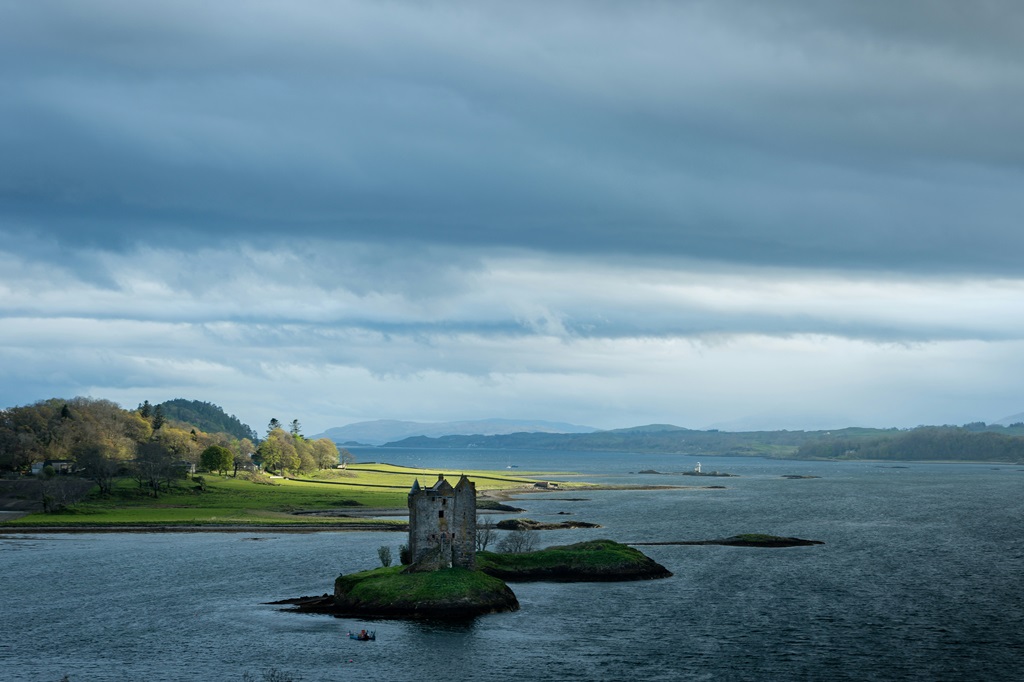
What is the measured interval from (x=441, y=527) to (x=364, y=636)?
58.4 feet

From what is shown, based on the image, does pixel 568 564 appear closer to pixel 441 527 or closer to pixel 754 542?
pixel 441 527

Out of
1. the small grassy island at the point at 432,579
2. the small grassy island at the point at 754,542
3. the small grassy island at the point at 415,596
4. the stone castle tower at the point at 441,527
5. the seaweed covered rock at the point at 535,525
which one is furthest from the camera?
the seaweed covered rock at the point at 535,525

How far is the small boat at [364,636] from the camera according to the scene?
89.2 metres

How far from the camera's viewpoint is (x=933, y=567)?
139 metres

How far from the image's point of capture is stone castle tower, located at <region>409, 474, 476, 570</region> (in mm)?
104375

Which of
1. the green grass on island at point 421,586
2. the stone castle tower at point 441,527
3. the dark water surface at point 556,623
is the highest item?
the stone castle tower at point 441,527

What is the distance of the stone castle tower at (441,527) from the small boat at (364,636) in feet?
45.6

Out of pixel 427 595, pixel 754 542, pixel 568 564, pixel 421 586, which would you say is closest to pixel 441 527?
pixel 421 586

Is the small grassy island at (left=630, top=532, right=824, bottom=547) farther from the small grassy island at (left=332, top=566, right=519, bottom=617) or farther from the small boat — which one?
the small boat

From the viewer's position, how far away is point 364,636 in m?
89.3

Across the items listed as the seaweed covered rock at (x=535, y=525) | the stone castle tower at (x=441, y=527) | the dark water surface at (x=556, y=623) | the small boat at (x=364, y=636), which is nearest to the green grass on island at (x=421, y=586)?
the stone castle tower at (x=441, y=527)

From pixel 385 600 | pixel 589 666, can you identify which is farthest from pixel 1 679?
pixel 589 666

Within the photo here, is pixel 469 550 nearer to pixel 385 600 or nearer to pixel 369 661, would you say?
pixel 385 600

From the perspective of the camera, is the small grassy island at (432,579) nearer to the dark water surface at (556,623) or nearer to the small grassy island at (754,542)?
the dark water surface at (556,623)
